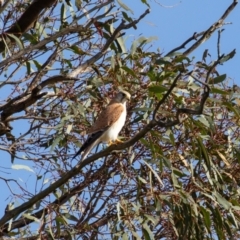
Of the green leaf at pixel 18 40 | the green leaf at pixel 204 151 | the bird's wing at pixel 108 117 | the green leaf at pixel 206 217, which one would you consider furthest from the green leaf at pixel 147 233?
the green leaf at pixel 18 40

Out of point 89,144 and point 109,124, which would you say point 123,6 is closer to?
point 109,124

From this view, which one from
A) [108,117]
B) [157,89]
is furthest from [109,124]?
[157,89]

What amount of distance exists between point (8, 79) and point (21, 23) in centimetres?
28

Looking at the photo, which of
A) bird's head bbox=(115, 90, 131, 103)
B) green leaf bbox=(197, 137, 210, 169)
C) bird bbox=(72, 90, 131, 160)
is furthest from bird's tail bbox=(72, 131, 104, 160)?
green leaf bbox=(197, 137, 210, 169)

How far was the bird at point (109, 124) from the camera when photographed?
3.80 meters

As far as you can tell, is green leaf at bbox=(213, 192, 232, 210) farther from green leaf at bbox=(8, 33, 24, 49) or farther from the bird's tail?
green leaf at bbox=(8, 33, 24, 49)

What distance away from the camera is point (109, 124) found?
4.03 m

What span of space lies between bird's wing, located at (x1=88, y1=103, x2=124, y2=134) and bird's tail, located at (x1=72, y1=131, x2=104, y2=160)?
2 centimetres

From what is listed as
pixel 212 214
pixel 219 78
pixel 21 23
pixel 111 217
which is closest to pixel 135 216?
pixel 111 217

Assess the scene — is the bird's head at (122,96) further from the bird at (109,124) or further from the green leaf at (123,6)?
the green leaf at (123,6)

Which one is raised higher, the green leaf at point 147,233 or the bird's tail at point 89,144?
the bird's tail at point 89,144

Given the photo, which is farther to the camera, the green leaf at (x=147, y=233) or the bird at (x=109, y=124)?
the bird at (x=109, y=124)

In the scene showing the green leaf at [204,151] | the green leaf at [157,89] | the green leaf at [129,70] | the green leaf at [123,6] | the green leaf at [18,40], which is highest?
the green leaf at [123,6]

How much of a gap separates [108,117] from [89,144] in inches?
8.4
